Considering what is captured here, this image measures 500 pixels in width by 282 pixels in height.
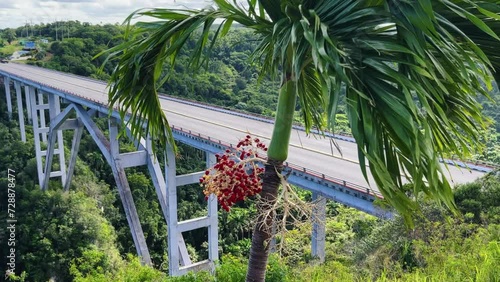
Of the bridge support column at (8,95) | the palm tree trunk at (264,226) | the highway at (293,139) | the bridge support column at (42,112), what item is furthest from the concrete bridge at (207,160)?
the bridge support column at (8,95)

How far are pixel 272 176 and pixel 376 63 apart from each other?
0.86 m

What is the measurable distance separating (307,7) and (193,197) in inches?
901

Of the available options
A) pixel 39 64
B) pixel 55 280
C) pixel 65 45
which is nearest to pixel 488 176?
pixel 55 280

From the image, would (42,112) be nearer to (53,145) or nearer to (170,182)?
(53,145)

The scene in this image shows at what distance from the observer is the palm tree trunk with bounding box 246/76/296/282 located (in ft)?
6.95

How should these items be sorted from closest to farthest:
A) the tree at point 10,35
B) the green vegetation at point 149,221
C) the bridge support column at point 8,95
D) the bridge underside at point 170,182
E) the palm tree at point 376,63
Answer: the palm tree at point 376,63, the green vegetation at point 149,221, the bridge underside at point 170,182, the bridge support column at point 8,95, the tree at point 10,35

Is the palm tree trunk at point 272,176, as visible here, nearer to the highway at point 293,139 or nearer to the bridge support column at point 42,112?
the highway at point 293,139

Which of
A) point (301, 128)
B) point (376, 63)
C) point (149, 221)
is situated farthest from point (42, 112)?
point (376, 63)

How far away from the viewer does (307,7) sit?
1922 millimetres

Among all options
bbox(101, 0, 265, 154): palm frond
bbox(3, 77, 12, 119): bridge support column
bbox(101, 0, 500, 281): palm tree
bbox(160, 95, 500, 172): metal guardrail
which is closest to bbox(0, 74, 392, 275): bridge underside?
bbox(101, 0, 500, 281): palm tree

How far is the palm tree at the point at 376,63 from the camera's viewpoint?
145 cm

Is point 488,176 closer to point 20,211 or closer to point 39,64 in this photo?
point 20,211

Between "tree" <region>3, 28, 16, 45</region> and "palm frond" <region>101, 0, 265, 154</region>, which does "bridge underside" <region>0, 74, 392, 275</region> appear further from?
"tree" <region>3, 28, 16, 45</region>

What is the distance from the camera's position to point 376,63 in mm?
1495
